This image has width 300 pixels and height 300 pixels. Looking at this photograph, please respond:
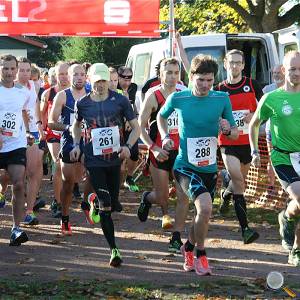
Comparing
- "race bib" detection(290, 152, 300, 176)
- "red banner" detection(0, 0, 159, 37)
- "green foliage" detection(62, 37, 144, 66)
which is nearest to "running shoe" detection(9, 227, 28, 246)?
"race bib" detection(290, 152, 300, 176)

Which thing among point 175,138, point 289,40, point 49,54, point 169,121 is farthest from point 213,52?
point 49,54

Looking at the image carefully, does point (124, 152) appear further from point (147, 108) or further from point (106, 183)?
point (147, 108)

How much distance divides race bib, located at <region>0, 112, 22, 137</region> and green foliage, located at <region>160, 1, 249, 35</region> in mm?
25353

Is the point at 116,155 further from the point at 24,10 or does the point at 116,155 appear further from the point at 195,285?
the point at 24,10

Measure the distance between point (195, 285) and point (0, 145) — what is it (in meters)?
2.90

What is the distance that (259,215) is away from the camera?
443 inches

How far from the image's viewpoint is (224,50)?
16438mm

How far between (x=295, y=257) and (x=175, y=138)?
6.40 feet

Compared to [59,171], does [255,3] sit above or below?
above

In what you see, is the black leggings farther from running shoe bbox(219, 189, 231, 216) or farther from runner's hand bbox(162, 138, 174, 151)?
running shoe bbox(219, 189, 231, 216)

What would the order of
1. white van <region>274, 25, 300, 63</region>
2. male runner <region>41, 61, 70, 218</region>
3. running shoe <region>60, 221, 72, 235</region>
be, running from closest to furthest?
running shoe <region>60, 221, 72, 235</region>
male runner <region>41, 61, 70, 218</region>
white van <region>274, 25, 300, 63</region>

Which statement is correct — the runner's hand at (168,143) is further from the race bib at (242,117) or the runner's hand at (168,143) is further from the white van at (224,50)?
the white van at (224,50)

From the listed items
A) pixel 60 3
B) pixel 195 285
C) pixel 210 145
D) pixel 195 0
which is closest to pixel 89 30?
pixel 60 3

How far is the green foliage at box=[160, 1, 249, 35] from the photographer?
34.1m
